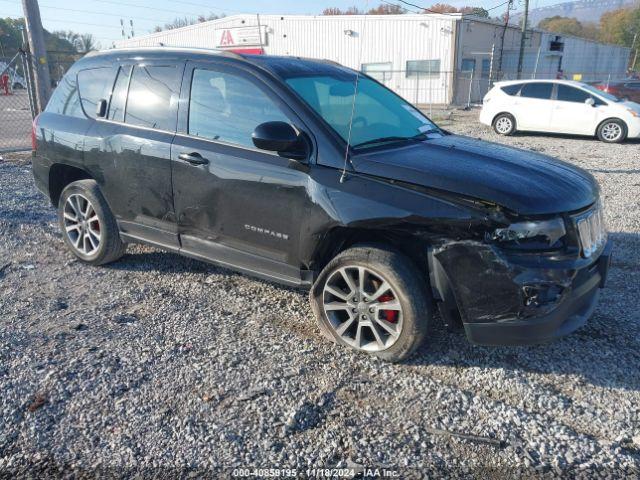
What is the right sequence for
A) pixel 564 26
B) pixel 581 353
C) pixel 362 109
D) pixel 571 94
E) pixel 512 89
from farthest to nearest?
1. pixel 564 26
2. pixel 512 89
3. pixel 571 94
4. pixel 362 109
5. pixel 581 353

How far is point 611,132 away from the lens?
13414mm

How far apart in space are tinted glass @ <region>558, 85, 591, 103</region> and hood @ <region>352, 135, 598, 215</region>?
11.3 meters

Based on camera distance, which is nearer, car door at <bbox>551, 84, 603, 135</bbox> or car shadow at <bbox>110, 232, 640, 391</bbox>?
car shadow at <bbox>110, 232, 640, 391</bbox>

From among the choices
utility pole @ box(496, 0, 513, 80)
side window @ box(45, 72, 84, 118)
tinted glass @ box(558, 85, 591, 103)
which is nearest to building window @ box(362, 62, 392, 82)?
utility pole @ box(496, 0, 513, 80)

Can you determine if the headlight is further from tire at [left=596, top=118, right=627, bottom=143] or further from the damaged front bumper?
tire at [left=596, top=118, right=627, bottom=143]

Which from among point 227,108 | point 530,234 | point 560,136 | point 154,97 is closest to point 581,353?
point 530,234

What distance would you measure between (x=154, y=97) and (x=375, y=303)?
2447mm

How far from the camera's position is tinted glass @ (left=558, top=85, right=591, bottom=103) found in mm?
13633

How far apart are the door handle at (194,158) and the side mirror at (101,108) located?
3.78ft

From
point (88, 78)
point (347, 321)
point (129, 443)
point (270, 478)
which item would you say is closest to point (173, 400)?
point (129, 443)

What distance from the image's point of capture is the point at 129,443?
270 centimetres

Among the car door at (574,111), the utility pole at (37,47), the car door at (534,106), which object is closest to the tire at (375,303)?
the utility pole at (37,47)

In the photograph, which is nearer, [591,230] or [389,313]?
[591,230]

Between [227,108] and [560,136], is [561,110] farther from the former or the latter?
[227,108]
